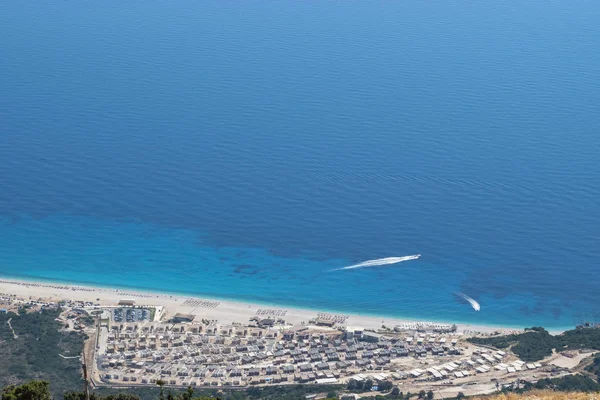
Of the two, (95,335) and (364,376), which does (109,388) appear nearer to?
(95,335)

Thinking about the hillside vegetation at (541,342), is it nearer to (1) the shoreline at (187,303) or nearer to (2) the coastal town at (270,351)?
(2) the coastal town at (270,351)

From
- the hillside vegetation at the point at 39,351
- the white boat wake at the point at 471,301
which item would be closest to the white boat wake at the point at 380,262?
the white boat wake at the point at 471,301

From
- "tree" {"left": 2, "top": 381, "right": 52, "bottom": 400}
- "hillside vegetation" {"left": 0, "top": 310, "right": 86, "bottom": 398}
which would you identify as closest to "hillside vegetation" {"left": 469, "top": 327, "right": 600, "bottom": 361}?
"hillside vegetation" {"left": 0, "top": 310, "right": 86, "bottom": 398}

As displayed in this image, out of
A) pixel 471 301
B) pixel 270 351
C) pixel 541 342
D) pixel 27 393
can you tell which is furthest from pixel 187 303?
pixel 27 393

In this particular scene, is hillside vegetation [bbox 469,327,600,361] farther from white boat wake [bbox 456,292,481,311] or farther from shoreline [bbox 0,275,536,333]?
white boat wake [bbox 456,292,481,311]

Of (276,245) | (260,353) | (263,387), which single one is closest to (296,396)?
(263,387)
